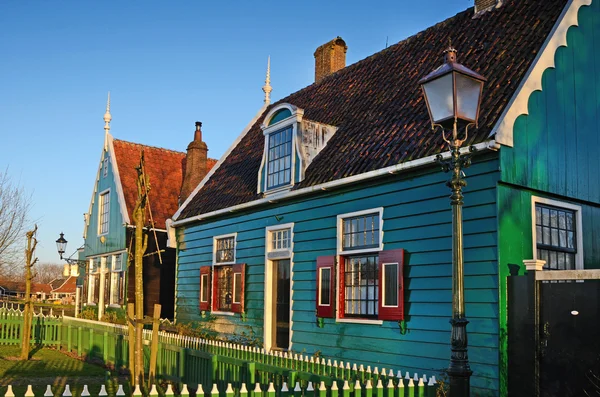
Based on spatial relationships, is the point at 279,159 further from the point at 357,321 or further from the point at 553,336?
the point at 553,336

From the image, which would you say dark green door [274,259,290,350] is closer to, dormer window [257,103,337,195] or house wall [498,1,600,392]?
dormer window [257,103,337,195]

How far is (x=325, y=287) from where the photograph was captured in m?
12.3

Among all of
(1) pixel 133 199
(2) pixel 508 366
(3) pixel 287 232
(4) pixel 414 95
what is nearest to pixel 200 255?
(3) pixel 287 232

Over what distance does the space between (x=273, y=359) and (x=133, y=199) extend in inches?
600

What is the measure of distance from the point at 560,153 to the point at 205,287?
10.3m

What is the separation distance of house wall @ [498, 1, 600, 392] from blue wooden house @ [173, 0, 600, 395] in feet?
0.10

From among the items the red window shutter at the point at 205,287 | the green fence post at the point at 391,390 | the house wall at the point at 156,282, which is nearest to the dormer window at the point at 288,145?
Answer: the red window shutter at the point at 205,287

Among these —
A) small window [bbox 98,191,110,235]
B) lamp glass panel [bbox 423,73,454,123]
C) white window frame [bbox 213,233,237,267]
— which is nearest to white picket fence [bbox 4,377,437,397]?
lamp glass panel [bbox 423,73,454,123]

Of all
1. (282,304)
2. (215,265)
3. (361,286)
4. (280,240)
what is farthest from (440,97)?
(215,265)

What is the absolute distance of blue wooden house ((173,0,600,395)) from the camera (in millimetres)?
9242

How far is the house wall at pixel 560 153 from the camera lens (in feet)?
30.0

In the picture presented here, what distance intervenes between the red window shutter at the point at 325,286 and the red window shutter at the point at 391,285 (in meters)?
1.45

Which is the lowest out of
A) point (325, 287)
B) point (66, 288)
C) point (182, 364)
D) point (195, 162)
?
point (66, 288)

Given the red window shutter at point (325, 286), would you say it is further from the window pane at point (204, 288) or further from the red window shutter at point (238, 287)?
the window pane at point (204, 288)
